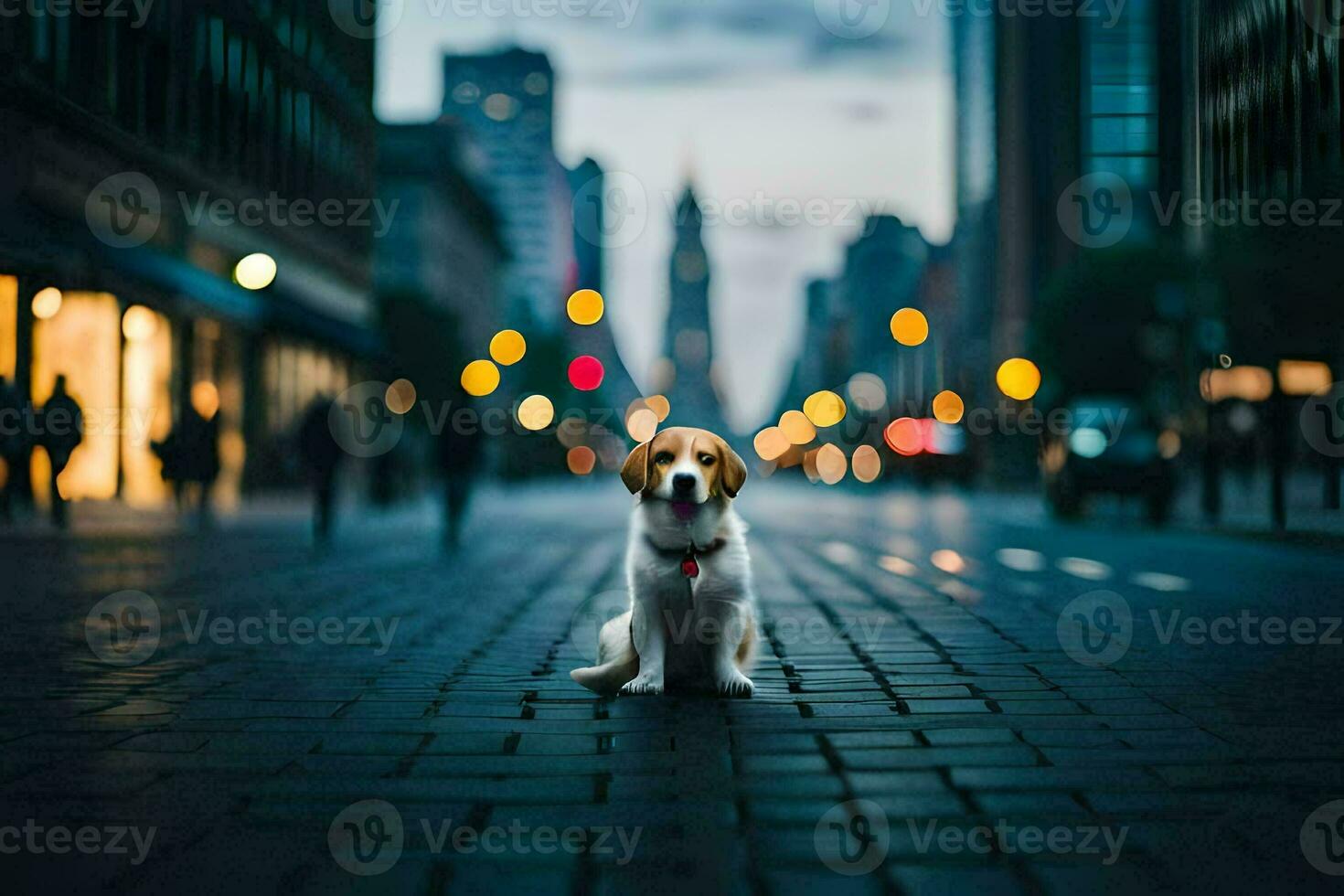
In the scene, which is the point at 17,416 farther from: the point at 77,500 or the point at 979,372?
the point at 979,372

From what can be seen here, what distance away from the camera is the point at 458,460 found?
55.5 feet

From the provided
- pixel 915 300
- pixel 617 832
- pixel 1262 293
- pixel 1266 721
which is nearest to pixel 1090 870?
pixel 617 832

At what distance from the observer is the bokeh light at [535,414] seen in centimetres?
6769

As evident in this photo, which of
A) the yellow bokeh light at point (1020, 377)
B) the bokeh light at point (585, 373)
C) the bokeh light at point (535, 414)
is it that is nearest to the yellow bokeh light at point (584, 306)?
the bokeh light at point (585, 373)

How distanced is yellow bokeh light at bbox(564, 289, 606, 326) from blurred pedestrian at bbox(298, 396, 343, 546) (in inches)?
247

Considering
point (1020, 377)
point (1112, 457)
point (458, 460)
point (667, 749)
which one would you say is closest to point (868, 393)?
point (1020, 377)

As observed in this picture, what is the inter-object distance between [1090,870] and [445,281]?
240 feet

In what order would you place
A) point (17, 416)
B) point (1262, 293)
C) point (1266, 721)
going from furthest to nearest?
point (1262, 293)
point (17, 416)
point (1266, 721)

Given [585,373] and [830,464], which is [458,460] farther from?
[830,464]

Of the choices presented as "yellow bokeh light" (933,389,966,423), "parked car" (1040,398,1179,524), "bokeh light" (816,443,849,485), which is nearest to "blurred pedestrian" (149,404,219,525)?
"parked car" (1040,398,1179,524)

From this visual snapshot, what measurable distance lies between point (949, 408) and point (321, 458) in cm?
5137

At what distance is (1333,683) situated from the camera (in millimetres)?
5914

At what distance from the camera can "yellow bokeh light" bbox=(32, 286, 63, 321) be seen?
22.2 meters

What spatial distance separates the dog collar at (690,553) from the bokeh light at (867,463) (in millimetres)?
60783
